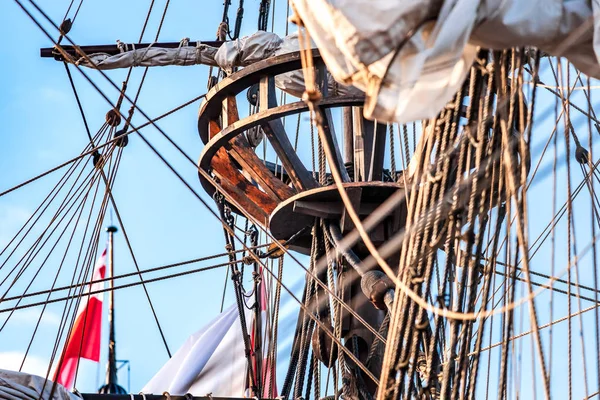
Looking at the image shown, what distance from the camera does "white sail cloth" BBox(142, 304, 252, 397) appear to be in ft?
30.6

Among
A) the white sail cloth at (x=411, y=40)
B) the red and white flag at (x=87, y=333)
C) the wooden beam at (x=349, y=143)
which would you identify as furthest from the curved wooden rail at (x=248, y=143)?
the red and white flag at (x=87, y=333)

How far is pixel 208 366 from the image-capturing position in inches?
380

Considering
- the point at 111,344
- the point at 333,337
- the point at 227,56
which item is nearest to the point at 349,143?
the point at 227,56

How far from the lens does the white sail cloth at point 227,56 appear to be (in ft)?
25.8

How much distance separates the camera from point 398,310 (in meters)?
4.93

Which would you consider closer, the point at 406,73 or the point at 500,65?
the point at 406,73

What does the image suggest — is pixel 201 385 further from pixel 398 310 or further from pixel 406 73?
pixel 406 73

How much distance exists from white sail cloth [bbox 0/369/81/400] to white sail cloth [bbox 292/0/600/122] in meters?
3.29

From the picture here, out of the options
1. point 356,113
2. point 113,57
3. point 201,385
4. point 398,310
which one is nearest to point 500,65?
point 398,310

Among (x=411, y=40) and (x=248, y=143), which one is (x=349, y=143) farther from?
(x=411, y=40)

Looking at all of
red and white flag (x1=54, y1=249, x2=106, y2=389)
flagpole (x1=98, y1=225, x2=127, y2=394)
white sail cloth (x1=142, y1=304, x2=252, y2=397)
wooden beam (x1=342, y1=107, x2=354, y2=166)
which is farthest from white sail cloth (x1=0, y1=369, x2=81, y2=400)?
flagpole (x1=98, y1=225, x2=127, y2=394)

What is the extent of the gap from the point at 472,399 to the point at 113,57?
4.28 meters

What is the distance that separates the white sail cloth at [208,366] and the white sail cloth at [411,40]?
514 centimetres

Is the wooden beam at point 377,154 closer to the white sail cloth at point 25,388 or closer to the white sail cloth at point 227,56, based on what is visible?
the white sail cloth at point 227,56
